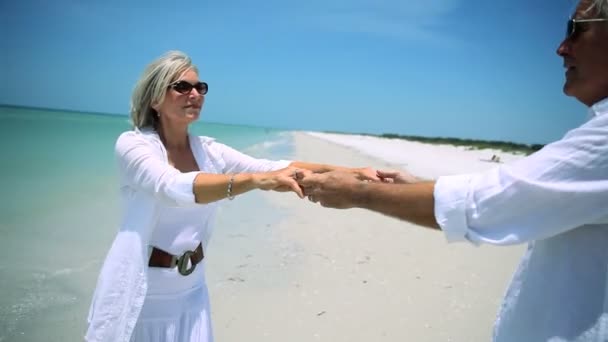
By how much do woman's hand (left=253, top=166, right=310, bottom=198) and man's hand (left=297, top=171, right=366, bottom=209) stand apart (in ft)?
0.19

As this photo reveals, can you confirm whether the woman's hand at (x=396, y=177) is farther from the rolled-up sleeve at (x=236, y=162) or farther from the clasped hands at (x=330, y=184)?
the rolled-up sleeve at (x=236, y=162)

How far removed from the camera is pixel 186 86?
245 cm

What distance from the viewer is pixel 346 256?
5746mm

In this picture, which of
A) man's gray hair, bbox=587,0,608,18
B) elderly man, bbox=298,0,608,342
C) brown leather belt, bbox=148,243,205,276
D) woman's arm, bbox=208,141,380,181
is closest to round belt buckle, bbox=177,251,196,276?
brown leather belt, bbox=148,243,205,276

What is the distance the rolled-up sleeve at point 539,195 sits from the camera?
111 cm

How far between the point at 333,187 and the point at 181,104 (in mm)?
1111

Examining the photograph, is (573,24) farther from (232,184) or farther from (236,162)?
(236,162)

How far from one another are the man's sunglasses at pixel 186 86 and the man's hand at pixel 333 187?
0.86 meters

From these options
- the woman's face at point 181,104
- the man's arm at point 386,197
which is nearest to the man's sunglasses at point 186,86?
the woman's face at point 181,104

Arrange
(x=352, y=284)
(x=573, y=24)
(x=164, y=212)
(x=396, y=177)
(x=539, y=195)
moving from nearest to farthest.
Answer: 1. (x=539, y=195)
2. (x=573, y=24)
3. (x=164, y=212)
4. (x=396, y=177)
5. (x=352, y=284)

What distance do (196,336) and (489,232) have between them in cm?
179

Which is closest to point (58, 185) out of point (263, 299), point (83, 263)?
point (83, 263)

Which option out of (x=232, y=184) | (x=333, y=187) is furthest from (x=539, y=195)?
(x=232, y=184)

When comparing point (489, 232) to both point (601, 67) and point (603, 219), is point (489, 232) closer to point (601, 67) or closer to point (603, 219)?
point (603, 219)
